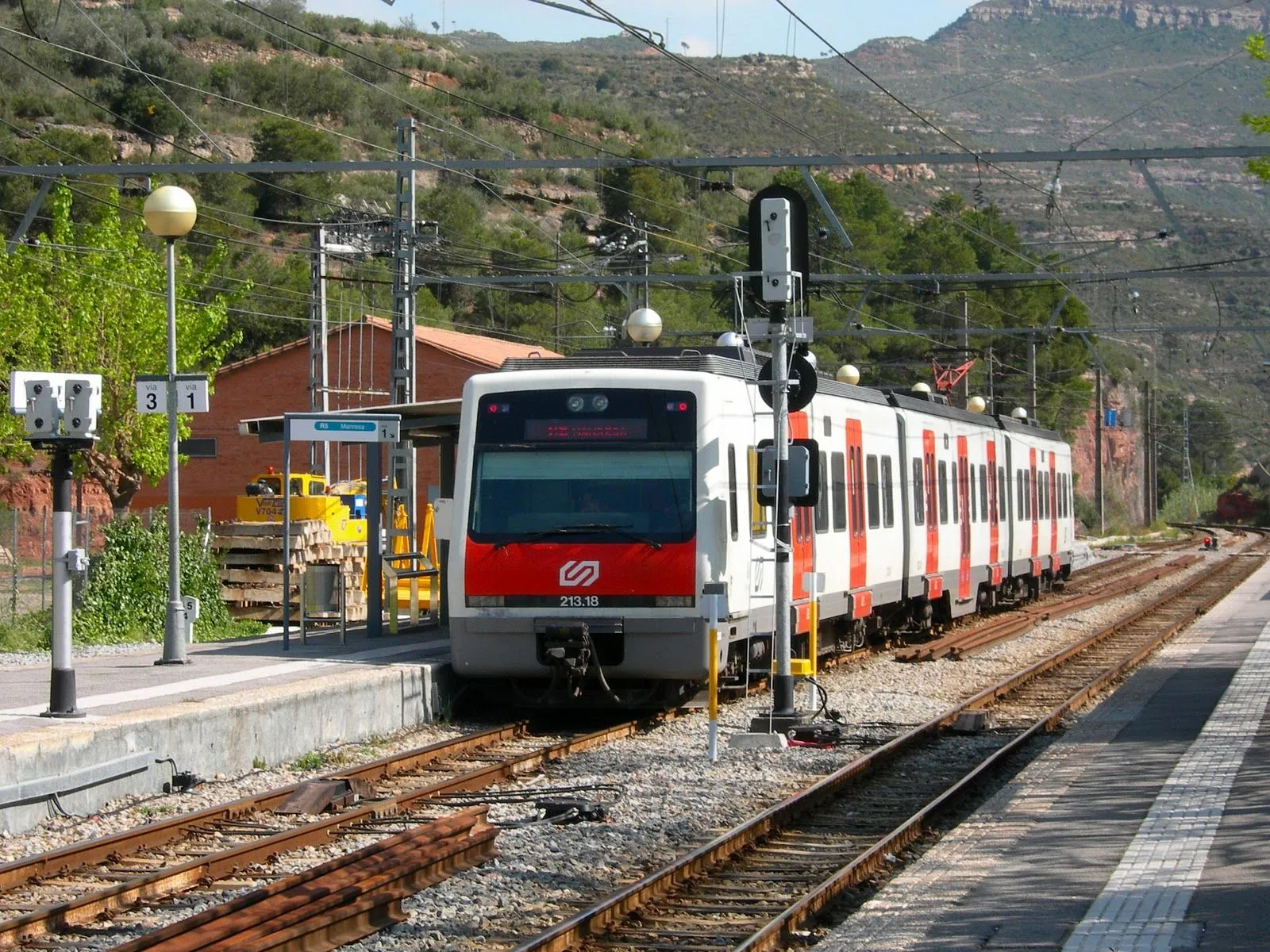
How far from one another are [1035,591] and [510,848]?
1121 inches

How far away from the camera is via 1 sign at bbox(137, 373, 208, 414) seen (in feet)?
54.0

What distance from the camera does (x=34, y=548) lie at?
167 ft

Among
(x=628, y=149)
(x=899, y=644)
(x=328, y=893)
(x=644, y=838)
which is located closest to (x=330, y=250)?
(x=899, y=644)

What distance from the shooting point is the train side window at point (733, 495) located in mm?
15641

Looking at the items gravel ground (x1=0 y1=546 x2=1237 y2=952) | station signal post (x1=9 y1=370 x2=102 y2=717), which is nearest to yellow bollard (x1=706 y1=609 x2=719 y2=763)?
gravel ground (x1=0 y1=546 x2=1237 y2=952)

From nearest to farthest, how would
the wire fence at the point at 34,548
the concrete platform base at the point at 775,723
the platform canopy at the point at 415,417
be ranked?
the concrete platform base at the point at 775,723
the platform canopy at the point at 415,417
the wire fence at the point at 34,548

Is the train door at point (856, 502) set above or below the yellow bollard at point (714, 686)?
above

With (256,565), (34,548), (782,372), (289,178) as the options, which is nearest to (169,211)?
(782,372)

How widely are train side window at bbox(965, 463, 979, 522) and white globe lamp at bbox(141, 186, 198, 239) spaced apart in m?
15.3

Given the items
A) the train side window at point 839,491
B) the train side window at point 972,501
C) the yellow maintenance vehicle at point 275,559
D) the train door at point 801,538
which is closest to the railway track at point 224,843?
the train door at point 801,538

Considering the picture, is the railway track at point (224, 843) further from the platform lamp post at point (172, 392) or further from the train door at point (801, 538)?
the train door at point (801, 538)

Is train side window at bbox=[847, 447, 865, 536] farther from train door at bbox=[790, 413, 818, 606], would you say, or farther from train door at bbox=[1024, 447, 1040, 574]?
train door at bbox=[1024, 447, 1040, 574]

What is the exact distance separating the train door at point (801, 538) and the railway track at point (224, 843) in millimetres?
4517

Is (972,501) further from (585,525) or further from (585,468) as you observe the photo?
(585,525)
